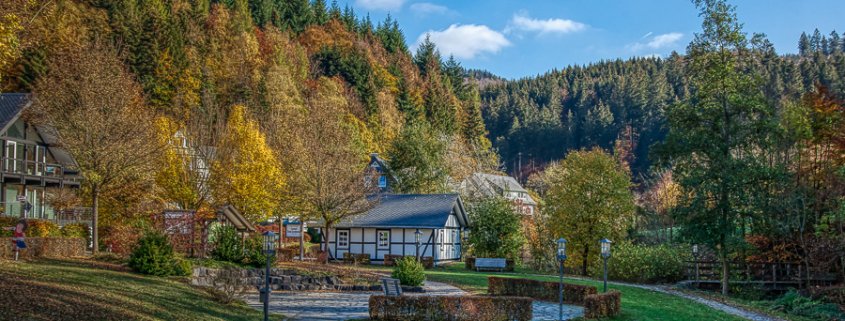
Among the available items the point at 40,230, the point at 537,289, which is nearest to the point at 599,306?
the point at 537,289

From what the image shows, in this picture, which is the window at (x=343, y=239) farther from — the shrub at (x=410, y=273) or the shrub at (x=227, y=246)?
the shrub at (x=410, y=273)

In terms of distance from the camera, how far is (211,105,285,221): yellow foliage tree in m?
38.1

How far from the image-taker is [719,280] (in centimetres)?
3416

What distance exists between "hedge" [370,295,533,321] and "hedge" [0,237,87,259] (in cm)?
1113

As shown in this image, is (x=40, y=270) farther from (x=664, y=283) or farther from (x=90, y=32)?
(x=90, y=32)

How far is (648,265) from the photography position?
35188mm

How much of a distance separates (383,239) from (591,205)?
47.7 ft

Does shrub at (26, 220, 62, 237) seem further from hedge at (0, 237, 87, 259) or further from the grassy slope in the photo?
the grassy slope

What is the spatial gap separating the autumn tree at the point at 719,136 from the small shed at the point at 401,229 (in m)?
16.8

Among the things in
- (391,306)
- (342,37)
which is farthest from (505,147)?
(391,306)

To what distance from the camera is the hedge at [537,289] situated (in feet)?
75.7

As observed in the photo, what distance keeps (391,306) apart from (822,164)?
26.5 metres

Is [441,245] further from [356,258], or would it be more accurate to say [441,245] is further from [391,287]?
[391,287]

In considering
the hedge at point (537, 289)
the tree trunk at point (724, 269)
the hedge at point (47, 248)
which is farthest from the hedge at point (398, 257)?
the hedge at point (47, 248)
